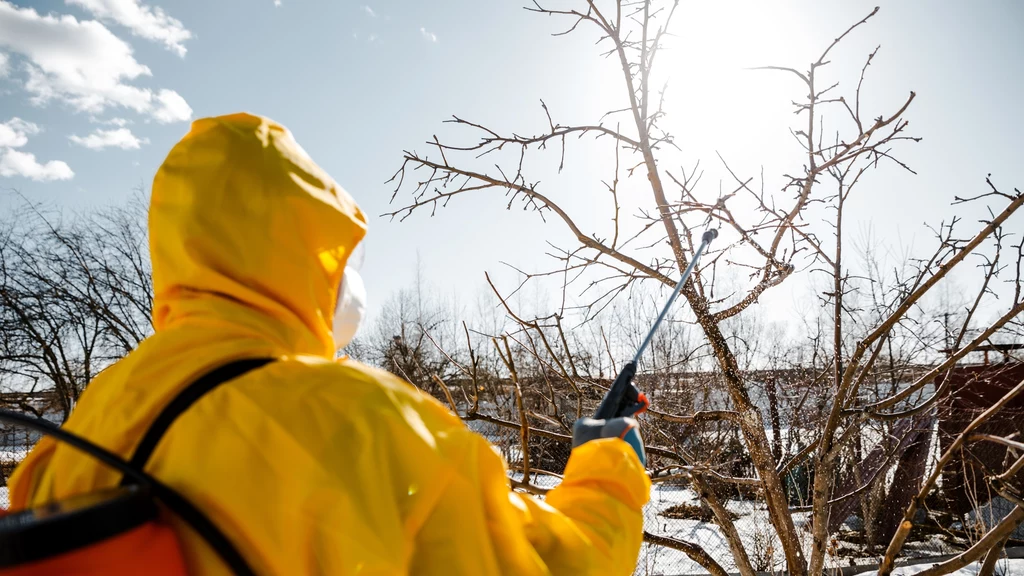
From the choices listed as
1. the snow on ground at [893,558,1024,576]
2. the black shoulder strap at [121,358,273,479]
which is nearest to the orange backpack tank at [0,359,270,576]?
the black shoulder strap at [121,358,273,479]

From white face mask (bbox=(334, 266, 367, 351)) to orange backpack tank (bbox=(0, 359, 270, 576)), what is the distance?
0.30 metres

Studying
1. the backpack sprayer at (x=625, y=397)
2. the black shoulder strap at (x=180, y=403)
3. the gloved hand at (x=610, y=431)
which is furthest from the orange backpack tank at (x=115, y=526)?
the backpack sprayer at (x=625, y=397)

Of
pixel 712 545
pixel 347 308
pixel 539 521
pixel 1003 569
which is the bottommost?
pixel 712 545

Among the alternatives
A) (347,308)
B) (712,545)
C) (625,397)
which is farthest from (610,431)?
(712,545)

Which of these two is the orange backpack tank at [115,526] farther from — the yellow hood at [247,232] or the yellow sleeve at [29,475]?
the yellow sleeve at [29,475]

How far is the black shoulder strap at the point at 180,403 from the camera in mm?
712

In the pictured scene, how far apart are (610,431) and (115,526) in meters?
0.93

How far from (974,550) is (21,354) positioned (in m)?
18.9

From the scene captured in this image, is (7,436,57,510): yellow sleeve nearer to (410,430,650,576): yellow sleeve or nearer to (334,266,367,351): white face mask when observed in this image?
(334,266,367,351): white face mask

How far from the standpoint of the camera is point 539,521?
0.98m

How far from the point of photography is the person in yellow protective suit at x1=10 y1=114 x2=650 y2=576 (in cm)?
70

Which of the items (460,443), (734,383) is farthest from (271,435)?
(734,383)

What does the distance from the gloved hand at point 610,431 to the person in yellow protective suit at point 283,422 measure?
0.26 m

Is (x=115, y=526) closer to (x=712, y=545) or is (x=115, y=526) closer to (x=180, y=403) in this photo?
(x=180, y=403)
